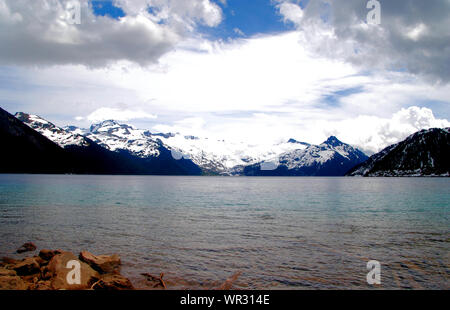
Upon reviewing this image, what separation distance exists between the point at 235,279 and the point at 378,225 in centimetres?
2968

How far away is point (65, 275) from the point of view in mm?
18203

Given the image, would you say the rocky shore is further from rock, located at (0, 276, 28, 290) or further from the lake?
the lake

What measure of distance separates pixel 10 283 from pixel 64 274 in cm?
288

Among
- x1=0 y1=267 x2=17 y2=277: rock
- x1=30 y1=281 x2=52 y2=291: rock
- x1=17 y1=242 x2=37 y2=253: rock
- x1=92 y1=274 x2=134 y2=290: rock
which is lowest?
x1=17 y1=242 x2=37 y2=253: rock

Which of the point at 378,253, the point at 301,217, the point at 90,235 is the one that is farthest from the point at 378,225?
the point at 90,235

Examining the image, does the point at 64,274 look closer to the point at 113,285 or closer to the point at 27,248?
the point at 113,285

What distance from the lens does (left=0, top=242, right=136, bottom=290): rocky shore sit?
55.6ft

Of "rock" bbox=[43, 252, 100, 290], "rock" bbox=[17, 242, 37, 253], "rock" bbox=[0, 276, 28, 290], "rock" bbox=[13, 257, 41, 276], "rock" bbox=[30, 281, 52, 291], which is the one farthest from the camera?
"rock" bbox=[17, 242, 37, 253]

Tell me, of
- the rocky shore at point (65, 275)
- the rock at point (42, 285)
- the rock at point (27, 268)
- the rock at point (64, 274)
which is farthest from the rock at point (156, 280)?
the rock at point (27, 268)

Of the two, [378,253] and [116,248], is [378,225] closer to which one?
[378,253]

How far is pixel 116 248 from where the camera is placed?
28.0m

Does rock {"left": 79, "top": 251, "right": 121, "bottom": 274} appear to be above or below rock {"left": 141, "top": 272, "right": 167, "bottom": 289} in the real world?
above

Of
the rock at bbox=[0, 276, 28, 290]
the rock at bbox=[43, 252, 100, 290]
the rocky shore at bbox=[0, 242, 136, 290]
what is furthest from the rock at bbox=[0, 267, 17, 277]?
the rock at bbox=[43, 252, 100, 290]
